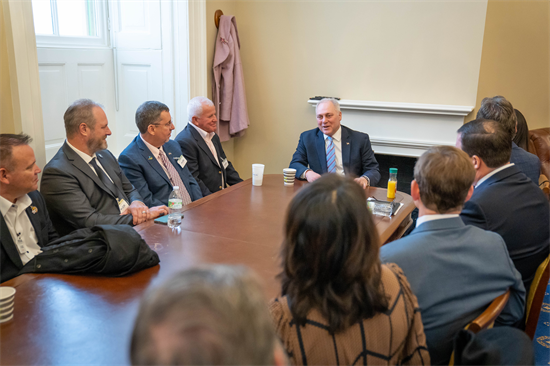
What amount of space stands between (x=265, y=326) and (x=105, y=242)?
1.34 metres

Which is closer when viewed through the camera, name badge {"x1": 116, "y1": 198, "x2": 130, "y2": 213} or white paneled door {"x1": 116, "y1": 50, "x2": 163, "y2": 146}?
name badge {"x1": 116, "y1": 198, "x2": 130, "y2": 213}

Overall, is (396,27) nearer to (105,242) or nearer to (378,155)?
(378,155)

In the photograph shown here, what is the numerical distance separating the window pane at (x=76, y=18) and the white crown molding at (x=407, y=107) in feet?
7.11

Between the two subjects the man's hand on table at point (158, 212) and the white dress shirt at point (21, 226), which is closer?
the white dress shirt at point (21, 226)

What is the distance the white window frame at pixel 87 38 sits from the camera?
11.9 feet

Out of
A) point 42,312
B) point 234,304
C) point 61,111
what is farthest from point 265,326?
point 61,111

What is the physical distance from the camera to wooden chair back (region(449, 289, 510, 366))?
49.8 inches

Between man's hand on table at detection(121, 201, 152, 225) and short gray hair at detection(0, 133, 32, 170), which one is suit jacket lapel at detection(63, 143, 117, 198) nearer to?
man's hand on table at detection(121, 201, 152, 225)

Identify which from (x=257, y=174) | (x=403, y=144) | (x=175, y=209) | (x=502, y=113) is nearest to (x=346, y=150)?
(x=403, y=144)

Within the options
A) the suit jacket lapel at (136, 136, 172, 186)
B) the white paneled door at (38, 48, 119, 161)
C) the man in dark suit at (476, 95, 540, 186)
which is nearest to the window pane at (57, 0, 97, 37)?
the white paneled door at (38, 48, 119, 161)

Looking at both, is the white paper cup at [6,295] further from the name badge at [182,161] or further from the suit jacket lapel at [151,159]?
the name badge at [182,161]

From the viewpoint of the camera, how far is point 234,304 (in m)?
0.55

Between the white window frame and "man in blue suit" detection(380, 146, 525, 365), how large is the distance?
3230 millimetres

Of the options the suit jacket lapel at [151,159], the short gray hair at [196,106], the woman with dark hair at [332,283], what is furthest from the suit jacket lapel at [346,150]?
the woman with dark hair at [332,283]
